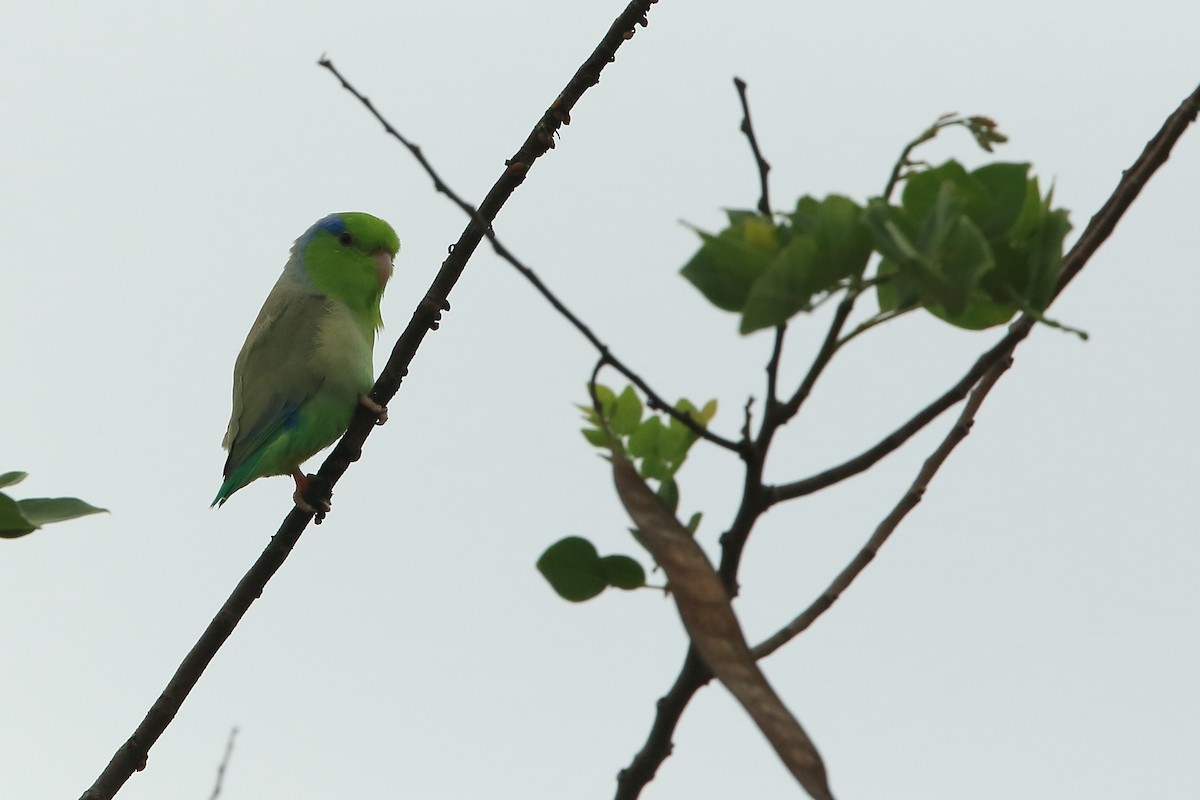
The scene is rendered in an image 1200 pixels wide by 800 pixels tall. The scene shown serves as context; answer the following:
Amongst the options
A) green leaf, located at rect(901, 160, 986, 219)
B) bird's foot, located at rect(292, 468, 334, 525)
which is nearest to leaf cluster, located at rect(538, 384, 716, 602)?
green leaf, located at rect(901, 160, 986, 219)

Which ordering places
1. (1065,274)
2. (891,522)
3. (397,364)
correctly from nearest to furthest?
(1065,274) → (891,522) → (397,364)

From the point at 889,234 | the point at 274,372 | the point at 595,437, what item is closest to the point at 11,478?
the point at 595,437

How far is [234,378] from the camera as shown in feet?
20.6

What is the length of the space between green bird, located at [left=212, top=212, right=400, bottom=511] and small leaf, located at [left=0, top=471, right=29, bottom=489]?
324cm

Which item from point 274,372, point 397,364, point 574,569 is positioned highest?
point 274,372

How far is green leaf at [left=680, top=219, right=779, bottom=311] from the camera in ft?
4.56

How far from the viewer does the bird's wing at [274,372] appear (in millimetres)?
5805

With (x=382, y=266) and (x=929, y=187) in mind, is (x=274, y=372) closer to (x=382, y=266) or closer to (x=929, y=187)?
(x=382, y=266)

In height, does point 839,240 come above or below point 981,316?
below

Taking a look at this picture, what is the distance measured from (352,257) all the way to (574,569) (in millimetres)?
4964

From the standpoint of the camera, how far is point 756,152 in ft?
5.12

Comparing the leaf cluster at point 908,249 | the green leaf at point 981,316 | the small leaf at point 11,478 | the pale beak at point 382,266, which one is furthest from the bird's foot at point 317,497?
the leaf cluster at point 908,249

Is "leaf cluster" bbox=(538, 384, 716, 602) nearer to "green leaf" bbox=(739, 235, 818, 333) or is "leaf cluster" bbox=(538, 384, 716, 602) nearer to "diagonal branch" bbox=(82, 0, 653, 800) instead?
"green leaf" bbox=(739, 235, 818, 333)

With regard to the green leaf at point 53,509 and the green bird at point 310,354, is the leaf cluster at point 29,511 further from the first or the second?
the green bird at point 310,354
